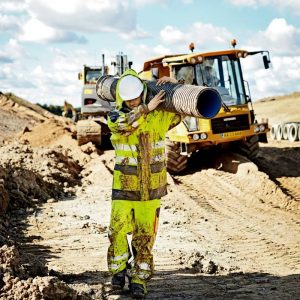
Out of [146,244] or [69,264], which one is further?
[69,264]

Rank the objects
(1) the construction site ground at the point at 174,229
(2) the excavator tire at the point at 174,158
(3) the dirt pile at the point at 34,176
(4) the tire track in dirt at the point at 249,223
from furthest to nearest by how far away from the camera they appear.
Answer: (2) the excavator tire at the point at 174,158
(3) the dirt pile at the point at 34,176
(4) the tire track in dirt at the point at 249,223
(1) the construction site ground at the point at 174,229

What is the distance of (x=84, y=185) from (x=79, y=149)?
18.6ft

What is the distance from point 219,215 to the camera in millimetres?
10406

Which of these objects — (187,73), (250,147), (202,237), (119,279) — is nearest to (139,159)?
(119,279)

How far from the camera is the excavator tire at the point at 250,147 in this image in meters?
14.6

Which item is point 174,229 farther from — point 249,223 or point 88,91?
point 88,91

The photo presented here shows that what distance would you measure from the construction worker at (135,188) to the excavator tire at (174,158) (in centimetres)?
829

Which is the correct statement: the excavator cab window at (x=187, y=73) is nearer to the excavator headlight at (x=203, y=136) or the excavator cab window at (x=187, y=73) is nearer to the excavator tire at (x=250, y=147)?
the excavator headlight at (x=203, y=136)

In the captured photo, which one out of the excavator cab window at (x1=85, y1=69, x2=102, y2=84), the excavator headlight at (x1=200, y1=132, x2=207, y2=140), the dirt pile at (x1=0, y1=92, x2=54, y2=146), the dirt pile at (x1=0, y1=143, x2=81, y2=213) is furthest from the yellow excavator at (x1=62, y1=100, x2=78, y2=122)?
the excavator headlight at (x1=200, y1=132, x2=207, y2=140)

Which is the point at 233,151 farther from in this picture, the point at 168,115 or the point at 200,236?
the point at 168,115

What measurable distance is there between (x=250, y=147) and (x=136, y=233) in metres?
9.47

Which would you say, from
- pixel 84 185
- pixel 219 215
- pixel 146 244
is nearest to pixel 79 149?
pixel 84 185

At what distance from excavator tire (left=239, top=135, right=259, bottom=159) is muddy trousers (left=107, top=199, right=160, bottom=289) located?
9297 millimetres

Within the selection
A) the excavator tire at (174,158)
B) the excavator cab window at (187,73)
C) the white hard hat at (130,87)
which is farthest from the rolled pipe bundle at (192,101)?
the excavator tire at (174,158)
